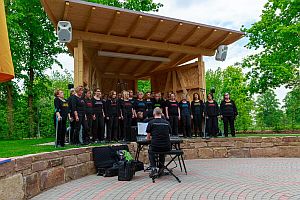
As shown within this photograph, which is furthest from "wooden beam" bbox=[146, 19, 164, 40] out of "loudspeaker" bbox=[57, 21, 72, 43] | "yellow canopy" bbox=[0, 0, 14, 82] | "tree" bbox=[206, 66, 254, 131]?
"yellow canopy" bbox=[0, 0, 14, 82]

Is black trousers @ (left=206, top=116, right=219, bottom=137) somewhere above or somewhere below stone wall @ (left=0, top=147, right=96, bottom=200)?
above

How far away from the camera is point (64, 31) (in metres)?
9.63

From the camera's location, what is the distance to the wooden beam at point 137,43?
36.0 ft

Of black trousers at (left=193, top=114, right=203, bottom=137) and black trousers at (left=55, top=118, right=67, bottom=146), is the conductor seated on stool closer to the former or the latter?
black trousers at (left=55, top=118, right=67, bottom=146)

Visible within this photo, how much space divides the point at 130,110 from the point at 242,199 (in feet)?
17.8

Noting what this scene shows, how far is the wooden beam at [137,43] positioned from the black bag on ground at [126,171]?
558 cm

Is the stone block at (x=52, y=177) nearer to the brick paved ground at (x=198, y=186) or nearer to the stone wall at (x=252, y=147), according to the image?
the brick paved ground at (x=198, y=186)

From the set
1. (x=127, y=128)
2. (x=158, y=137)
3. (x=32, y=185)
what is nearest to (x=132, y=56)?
(x=127, y=128)

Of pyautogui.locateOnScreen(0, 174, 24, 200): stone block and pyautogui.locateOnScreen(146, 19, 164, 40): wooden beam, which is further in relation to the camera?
pyautogui.locateOnScreen(146, 19, 164, 40): wooden beam

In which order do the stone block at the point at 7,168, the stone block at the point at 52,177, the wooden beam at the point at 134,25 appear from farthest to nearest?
1. the wooden beam at the point at 134,25
2. the stone block at the point at 52,177
3. the stone block at the point at 7,168

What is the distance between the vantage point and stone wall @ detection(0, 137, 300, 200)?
4555mm

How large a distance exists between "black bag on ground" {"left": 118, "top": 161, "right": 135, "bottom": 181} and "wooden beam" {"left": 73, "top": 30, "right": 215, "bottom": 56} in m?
5.58

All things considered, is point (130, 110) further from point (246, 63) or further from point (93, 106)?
point (246, 63)

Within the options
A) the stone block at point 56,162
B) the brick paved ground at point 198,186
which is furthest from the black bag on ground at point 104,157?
the stone block at point 56,162
